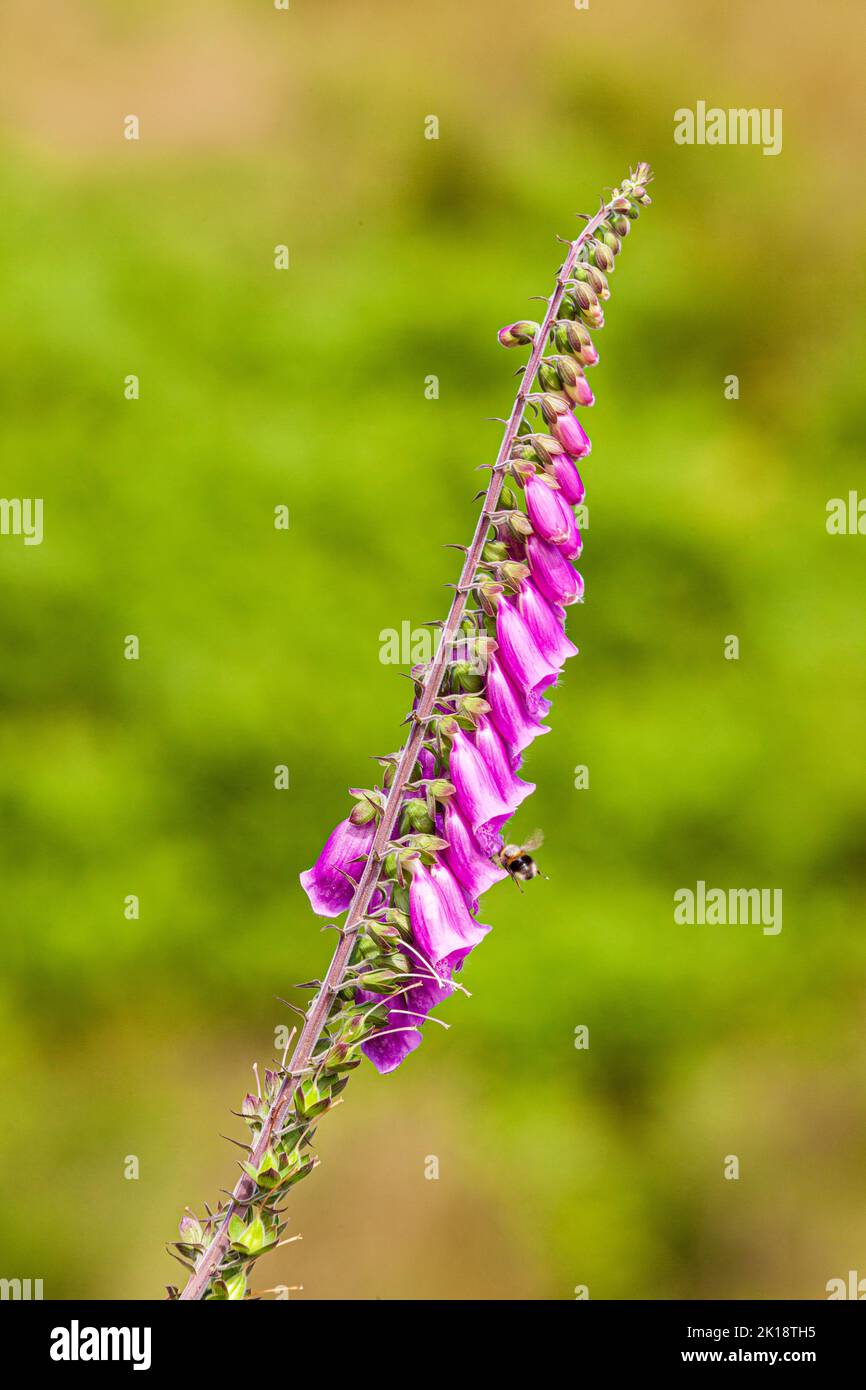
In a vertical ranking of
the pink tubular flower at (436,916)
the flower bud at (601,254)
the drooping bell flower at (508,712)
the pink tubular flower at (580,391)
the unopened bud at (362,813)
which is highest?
the flower bud at (601,254)

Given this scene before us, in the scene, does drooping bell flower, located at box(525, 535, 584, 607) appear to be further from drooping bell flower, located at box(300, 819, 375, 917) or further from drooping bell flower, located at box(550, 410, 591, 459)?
drooping bell flower, located at box(300, 819, 375, 917)

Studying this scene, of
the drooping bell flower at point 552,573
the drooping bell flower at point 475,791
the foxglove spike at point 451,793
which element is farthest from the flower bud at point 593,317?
the drooping bell flower at point 475,791

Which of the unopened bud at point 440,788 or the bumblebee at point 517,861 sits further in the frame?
the bumblebee at point 517,861

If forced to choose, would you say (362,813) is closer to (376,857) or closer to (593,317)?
(376,857)

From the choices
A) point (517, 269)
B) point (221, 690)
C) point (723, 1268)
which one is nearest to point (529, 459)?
point (221, 690)

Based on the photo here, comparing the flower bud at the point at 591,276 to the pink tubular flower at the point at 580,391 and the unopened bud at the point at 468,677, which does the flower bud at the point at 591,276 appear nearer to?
the pink tubular flower at the point at 580,391

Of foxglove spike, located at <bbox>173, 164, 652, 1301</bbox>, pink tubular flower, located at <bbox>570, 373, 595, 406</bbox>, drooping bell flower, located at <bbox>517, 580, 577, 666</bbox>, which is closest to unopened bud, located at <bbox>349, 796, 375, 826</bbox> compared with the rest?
foxglove spike, located at <bbox>173, 164, 652, 1301</bbox>

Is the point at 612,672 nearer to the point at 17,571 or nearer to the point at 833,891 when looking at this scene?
the point at 833,891

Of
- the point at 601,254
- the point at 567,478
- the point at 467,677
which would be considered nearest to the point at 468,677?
the point at 467,677
